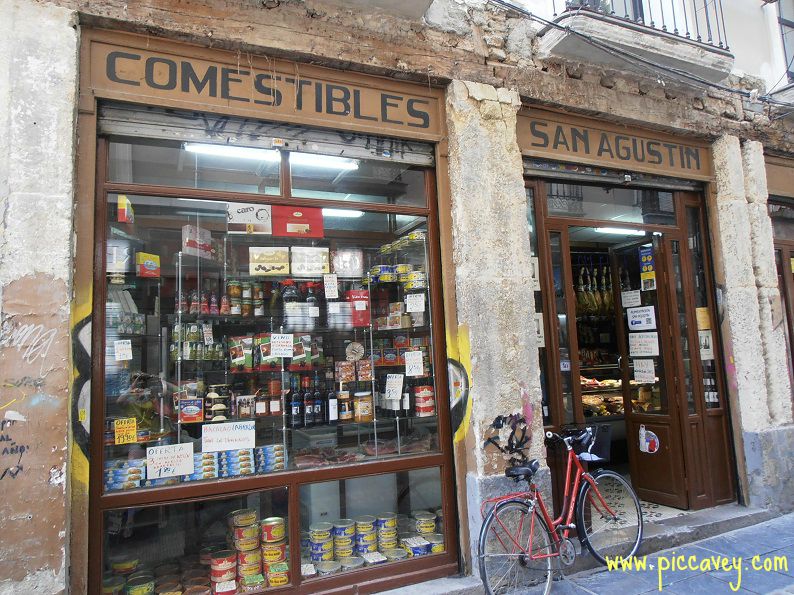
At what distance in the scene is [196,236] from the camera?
13.7 ft

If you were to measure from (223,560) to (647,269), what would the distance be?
527 centimetres

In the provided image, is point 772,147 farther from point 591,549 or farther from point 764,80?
point 591,549

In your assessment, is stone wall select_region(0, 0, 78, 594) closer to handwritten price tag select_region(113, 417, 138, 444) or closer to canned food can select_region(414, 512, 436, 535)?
handwritten price tag select_region(113, 417, 138, 444)

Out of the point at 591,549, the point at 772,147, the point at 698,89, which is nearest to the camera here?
the point at 591,549

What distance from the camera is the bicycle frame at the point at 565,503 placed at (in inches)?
159

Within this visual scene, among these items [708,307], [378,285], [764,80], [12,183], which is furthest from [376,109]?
[764,80]

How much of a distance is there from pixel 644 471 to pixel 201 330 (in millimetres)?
5169

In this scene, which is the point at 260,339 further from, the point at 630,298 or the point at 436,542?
A: the point at 630,298

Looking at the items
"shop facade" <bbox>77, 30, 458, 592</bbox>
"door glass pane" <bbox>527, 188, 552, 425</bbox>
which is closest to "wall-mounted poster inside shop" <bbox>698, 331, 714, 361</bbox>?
"door glass pane" <bbox>527, 188, 552, 425</bbox>

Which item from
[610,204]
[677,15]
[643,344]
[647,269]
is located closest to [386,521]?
[643,344]

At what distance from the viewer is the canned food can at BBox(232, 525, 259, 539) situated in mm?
3934

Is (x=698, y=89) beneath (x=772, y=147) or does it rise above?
above

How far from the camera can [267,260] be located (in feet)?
14.4

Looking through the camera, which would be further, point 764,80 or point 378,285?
point 764,80
